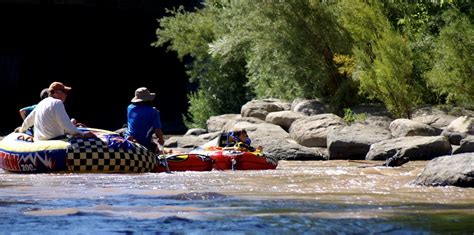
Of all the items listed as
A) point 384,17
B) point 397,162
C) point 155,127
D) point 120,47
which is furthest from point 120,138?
point 120,47

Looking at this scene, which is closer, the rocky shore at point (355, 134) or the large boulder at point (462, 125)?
the rocky shore at point (355, 134)

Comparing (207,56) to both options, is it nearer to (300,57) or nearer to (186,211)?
(300,57)

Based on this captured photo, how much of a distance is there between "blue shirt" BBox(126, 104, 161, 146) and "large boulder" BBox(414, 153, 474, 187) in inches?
203

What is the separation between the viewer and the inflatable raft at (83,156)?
14.4 m

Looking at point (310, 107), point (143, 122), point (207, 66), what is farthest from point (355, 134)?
point (207, 66)

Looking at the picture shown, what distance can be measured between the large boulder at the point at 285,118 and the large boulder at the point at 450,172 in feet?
39.3

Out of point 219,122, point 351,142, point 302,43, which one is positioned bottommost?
point 351,142

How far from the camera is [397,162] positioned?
1614 cm

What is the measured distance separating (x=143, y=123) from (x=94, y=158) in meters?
1.41

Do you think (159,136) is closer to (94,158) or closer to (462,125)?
(94,158)

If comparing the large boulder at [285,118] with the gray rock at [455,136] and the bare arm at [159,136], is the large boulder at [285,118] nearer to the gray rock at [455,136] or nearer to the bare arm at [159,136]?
the gray rock at [455,136]

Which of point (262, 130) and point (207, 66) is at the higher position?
point (207, 66)

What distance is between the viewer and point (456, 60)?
20375 millimetres

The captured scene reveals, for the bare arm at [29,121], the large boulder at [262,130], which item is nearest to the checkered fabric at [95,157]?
the bare arm at [29,121]
